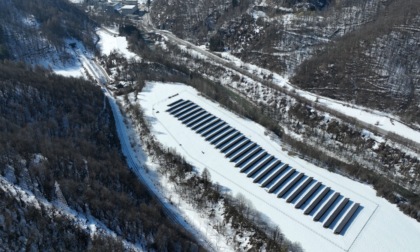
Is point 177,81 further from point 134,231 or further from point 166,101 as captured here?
point 134,231

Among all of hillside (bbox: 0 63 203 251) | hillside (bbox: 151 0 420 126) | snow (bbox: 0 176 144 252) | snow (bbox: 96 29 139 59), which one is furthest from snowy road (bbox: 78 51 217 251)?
hillside (bbox: 151 0 420 126)

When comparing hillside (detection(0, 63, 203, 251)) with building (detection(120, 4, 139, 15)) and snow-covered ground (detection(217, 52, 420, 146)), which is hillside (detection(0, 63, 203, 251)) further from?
Result: building (detection(120, 4, 139, 15))

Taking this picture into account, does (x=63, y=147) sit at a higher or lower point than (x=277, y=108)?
higher

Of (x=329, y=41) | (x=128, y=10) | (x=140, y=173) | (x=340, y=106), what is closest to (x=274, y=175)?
(x=140, y=173)

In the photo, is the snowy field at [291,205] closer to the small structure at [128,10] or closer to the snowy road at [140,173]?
the snowy road at [140,173]

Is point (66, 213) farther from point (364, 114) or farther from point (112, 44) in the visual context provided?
point (112, 44)

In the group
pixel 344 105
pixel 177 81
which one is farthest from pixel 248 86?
pixel 344 105
